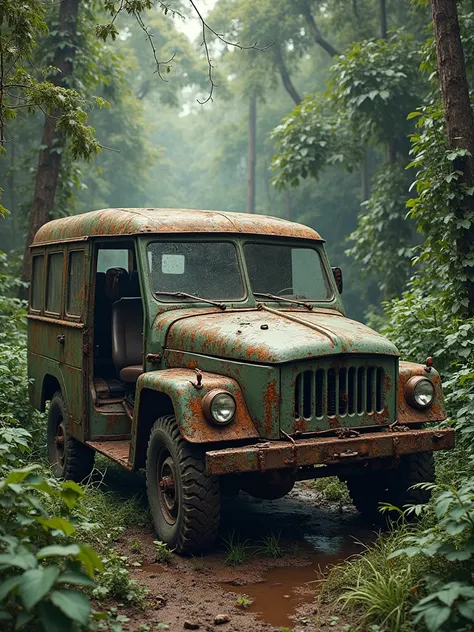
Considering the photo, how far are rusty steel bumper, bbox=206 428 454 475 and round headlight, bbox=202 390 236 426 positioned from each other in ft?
0.71

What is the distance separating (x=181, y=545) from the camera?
212 inches

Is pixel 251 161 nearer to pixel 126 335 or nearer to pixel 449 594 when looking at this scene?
pixel 126 335

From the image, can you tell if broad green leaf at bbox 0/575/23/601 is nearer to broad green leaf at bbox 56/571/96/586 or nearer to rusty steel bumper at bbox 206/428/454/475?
broad green leaf at bbox 56/571/96/586

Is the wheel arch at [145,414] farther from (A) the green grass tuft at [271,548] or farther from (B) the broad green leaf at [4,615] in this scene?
(B) the broad green leaf at [4,615]

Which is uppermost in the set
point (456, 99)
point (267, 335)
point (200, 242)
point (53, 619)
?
point (456, 99)

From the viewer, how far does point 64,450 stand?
24.9 feet

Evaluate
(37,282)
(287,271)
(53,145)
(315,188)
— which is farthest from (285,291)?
(315,188)

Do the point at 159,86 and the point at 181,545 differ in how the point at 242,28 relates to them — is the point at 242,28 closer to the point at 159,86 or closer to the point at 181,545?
the point at 159,86

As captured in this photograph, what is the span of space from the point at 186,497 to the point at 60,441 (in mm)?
2879

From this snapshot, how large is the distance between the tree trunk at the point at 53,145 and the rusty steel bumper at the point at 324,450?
359 inches

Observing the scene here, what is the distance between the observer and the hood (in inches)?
209

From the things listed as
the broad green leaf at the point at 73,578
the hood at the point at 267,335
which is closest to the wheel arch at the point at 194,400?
the hood at the point at 267,335

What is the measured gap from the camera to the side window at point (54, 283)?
781 cm

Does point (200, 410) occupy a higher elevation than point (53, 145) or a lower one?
lower
